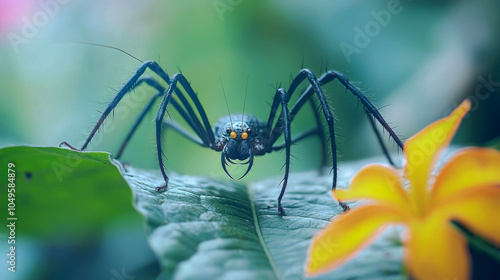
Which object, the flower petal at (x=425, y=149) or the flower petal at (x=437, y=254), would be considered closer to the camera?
the flower petal at (x=437, y=254)

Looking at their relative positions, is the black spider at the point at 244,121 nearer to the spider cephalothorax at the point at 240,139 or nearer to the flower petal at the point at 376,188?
the spider cephalothorax at the point at 240,139

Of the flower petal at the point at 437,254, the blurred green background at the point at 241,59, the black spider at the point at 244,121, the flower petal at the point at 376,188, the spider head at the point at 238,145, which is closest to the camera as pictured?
the flower petal at the point at 437,254

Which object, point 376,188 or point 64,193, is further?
point 64,193

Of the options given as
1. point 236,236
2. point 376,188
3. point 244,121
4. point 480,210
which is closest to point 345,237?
point 376,188

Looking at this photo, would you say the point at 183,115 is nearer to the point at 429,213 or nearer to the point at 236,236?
the point at 236,236

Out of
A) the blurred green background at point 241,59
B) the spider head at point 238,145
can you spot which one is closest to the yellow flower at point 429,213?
the spider head at point 238,145

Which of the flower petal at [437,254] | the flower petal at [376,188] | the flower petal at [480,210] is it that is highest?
the flower petal at [376,188]

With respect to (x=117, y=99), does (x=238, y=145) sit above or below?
below
